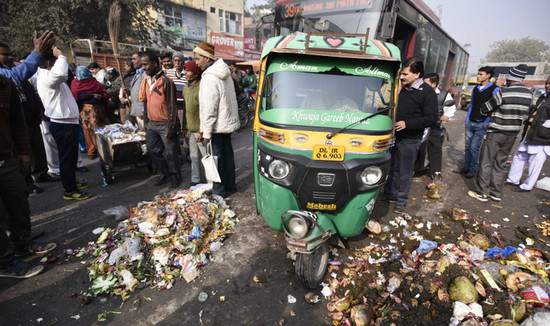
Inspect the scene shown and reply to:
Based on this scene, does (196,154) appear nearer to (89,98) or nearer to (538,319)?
(89,98)

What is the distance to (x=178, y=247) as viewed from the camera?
119 inches

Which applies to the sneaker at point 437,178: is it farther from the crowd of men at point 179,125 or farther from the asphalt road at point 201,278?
the asphalt road at point 201,278

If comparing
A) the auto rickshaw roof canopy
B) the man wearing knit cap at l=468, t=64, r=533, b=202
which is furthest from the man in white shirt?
the man wearing knit cap at l=468, t=64, r=533, b=202

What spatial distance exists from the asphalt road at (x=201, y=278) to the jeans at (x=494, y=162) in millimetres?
307

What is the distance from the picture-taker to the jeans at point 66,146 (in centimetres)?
412

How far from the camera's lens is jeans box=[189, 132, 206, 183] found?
446cm

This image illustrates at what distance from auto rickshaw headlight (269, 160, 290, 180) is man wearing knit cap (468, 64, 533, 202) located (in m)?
4.27

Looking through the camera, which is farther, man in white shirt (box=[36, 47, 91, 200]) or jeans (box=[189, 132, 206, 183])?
jeans (box=[189, 132, 206, 183])

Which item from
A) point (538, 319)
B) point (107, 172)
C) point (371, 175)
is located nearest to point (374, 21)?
point (371, 175)

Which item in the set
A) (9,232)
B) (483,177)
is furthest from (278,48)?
(483,177)

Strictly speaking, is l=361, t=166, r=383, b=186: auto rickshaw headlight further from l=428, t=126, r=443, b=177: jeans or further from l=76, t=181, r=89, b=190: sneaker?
l=76, t=181, r=89, b=190: sneaker

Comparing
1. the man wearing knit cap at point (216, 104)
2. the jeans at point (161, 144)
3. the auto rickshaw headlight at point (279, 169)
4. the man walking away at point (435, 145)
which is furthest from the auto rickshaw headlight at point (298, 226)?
the man walking away at point (435, 145)

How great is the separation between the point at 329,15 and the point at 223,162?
435 cm

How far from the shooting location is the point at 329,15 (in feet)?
19.9
